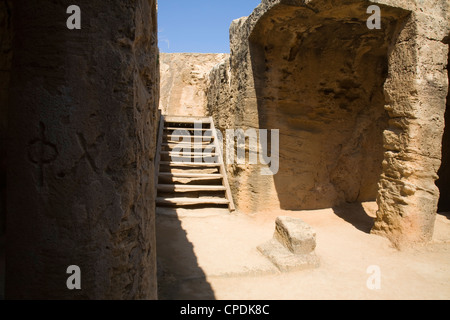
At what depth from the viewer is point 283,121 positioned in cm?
526

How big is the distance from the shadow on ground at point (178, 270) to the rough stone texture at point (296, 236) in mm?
1066

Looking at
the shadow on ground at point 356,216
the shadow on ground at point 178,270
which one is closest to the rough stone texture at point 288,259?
the shadow on ground at point 178,270

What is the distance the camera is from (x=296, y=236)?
3.38 m

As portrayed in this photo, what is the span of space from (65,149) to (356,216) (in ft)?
17.1

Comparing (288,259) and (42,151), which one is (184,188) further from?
(42,151)

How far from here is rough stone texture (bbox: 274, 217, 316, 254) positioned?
3.35 metres

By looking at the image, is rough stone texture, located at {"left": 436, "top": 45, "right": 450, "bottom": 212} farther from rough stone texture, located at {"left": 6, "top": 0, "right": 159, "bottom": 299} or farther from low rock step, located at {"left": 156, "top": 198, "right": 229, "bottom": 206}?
rough stone texture, located at {"left": 6, "top": 0, "right": 159, "bottom": 299}

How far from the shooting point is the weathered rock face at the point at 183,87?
11.4 metres

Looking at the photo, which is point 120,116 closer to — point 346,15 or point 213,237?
point 213,237

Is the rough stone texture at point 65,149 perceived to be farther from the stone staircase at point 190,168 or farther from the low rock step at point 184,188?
the low rock step at point 184,188

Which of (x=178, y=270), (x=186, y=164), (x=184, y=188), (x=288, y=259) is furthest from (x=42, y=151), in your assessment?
(x=186, y=164)

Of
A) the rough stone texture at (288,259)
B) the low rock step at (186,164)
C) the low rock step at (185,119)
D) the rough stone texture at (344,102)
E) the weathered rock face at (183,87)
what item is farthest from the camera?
the weathered rock face at (183,87)

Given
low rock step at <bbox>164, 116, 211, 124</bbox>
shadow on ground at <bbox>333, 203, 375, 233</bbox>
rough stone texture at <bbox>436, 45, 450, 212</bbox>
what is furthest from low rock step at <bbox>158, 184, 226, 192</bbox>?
rough stone texture at <bbox>436, 45, 450, 212</bbox>
